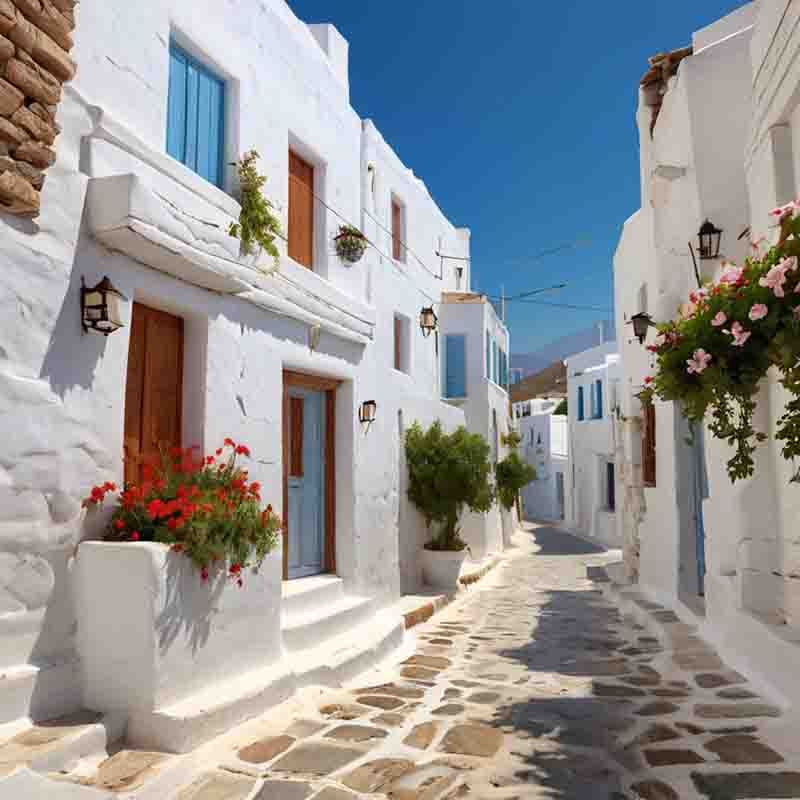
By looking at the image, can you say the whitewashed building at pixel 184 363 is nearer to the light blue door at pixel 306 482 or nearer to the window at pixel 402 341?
the light blue door at pixel 306 482

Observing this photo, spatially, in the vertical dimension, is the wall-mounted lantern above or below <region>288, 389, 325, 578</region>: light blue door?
above

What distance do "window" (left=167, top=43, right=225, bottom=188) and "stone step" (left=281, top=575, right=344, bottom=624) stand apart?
3614mm

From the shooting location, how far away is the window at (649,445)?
10.7 metres

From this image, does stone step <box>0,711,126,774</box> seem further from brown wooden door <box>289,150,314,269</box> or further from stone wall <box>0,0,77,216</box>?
brown wooden door <box>289,150,314,269</box>

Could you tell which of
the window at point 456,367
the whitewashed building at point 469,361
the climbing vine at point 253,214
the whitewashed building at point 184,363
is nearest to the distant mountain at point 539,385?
the whitewashed building at point 469,361

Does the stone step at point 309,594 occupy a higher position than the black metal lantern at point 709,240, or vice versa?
the black metal lantern at point 709,240

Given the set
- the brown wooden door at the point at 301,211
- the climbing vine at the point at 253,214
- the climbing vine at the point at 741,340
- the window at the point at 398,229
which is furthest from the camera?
the window at the point at 398,229

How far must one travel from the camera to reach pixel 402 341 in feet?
40.0

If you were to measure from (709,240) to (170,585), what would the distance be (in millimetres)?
6419

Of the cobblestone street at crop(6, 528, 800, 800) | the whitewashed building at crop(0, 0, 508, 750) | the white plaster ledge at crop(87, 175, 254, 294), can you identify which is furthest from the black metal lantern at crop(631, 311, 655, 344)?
the white plaster ledge at crop(87, 175, 254, 294)

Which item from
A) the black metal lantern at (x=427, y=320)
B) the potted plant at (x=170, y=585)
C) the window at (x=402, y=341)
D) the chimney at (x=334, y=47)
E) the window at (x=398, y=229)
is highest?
the chimney at (x=334, y=47)

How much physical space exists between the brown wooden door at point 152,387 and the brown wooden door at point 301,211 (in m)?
2.24

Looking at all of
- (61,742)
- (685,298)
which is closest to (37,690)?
(61,742)

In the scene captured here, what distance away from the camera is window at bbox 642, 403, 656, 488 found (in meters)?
10.7
